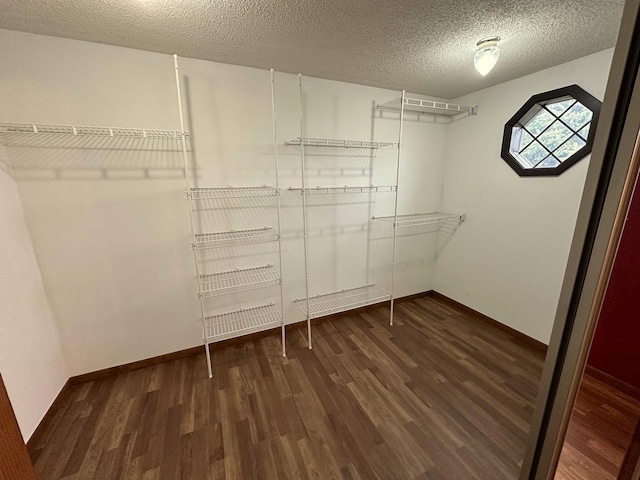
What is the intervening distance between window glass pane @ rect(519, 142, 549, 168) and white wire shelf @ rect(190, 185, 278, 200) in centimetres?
226

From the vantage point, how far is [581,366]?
69cm

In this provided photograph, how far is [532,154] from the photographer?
234cm

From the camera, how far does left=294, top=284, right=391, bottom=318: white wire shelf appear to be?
261 centimetres

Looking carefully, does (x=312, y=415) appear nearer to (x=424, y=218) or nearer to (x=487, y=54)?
(x=424, y=218)

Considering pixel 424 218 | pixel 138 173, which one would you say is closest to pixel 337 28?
pixel 138 173

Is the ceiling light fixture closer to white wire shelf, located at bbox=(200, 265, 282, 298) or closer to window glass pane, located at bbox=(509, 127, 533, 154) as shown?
window glass pane, located at bbox=(509, 127, 533, 154)

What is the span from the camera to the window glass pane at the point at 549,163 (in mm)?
2142

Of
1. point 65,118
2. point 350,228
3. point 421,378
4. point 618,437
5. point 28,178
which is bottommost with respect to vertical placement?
point 421,378

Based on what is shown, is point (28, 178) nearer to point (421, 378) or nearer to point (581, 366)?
point (581, 366)

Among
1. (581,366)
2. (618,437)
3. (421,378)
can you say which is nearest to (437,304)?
(421,378)

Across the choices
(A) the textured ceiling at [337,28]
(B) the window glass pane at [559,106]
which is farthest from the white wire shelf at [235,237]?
(B) the window glass pane at [559,106]

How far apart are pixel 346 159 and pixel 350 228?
2.27 ft

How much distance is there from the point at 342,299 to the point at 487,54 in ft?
7.40

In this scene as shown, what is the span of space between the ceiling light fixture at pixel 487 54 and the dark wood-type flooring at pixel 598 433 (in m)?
1.85
